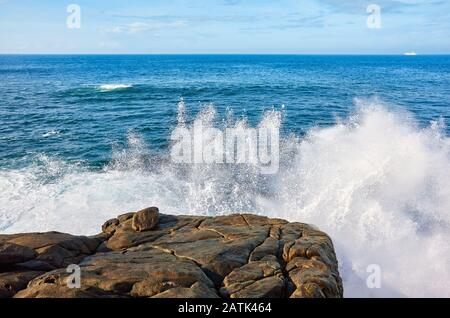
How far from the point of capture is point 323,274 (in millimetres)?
9977

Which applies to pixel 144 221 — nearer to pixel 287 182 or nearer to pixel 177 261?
pixel 177 261

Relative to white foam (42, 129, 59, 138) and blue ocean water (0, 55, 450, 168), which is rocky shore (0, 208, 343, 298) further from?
white foam (42, 129, 59, 138)

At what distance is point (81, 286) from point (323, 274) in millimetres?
6169

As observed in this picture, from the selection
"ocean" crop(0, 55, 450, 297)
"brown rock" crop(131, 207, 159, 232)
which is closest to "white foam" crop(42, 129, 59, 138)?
"ocean" crop(0, 55, 450, 297)

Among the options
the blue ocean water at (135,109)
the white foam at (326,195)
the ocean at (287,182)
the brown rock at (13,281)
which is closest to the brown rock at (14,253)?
the brown rock at (13,281)

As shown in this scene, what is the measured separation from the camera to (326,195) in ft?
69.6

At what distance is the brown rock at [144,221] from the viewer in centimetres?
1321

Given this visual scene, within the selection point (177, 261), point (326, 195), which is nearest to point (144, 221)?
point (177, 261)

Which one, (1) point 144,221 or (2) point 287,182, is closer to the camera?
(1) point 144,221

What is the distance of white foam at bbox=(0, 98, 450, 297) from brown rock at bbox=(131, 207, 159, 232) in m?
5.59

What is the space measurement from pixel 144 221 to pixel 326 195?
11775mm

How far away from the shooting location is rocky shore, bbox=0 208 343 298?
9.16m

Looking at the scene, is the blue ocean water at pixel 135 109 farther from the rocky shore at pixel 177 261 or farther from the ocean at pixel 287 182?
the rocky shore at pixel 177 261
